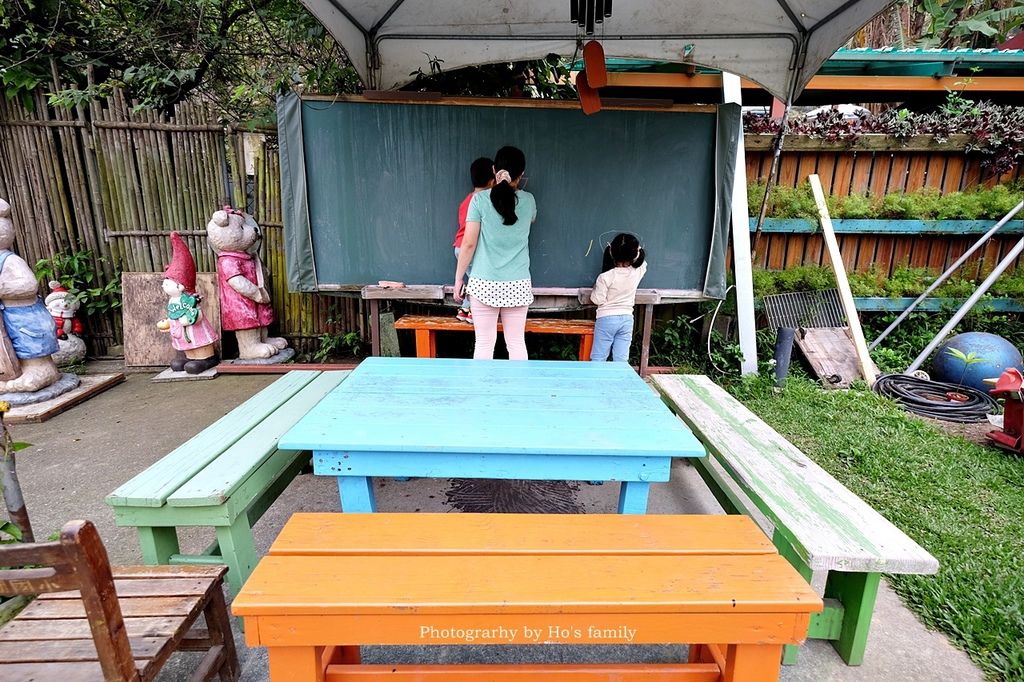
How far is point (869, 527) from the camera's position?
5.48 feet

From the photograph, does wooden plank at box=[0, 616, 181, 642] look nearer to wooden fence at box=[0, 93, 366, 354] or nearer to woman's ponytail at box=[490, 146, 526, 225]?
woman's ponytail at box=[490, 146, 526, 225]

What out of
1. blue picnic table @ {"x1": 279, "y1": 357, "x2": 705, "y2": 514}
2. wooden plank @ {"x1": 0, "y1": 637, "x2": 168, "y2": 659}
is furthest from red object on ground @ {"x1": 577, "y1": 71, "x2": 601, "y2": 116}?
wooden plank @ {"x1": 0, "y1": 637, "x2": 168, "y2": 659}

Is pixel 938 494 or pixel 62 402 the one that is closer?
pixel 938 494

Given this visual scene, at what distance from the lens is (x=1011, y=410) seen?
3.22m

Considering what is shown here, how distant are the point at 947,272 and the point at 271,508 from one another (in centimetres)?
616

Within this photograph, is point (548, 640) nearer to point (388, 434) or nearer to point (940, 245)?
point (388, 434)

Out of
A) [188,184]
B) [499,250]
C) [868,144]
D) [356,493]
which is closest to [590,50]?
[499,250]

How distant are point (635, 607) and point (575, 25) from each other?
3.97m

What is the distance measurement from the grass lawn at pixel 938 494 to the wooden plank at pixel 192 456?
9.32 feet

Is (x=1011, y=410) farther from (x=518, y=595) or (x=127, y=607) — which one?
(x=127, y=607)

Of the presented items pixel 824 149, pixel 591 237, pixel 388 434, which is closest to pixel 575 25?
pixel 591 237

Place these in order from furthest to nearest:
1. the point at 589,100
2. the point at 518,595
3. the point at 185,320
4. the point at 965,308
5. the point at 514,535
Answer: the point at 965,308
the point at 185,320
the point at 589,100
the point at 514,535
the point at 518,595

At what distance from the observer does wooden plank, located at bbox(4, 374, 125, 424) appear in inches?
143

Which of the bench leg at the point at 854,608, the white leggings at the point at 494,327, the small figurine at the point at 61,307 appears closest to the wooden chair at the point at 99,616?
the bench leg at the point at 854,608
